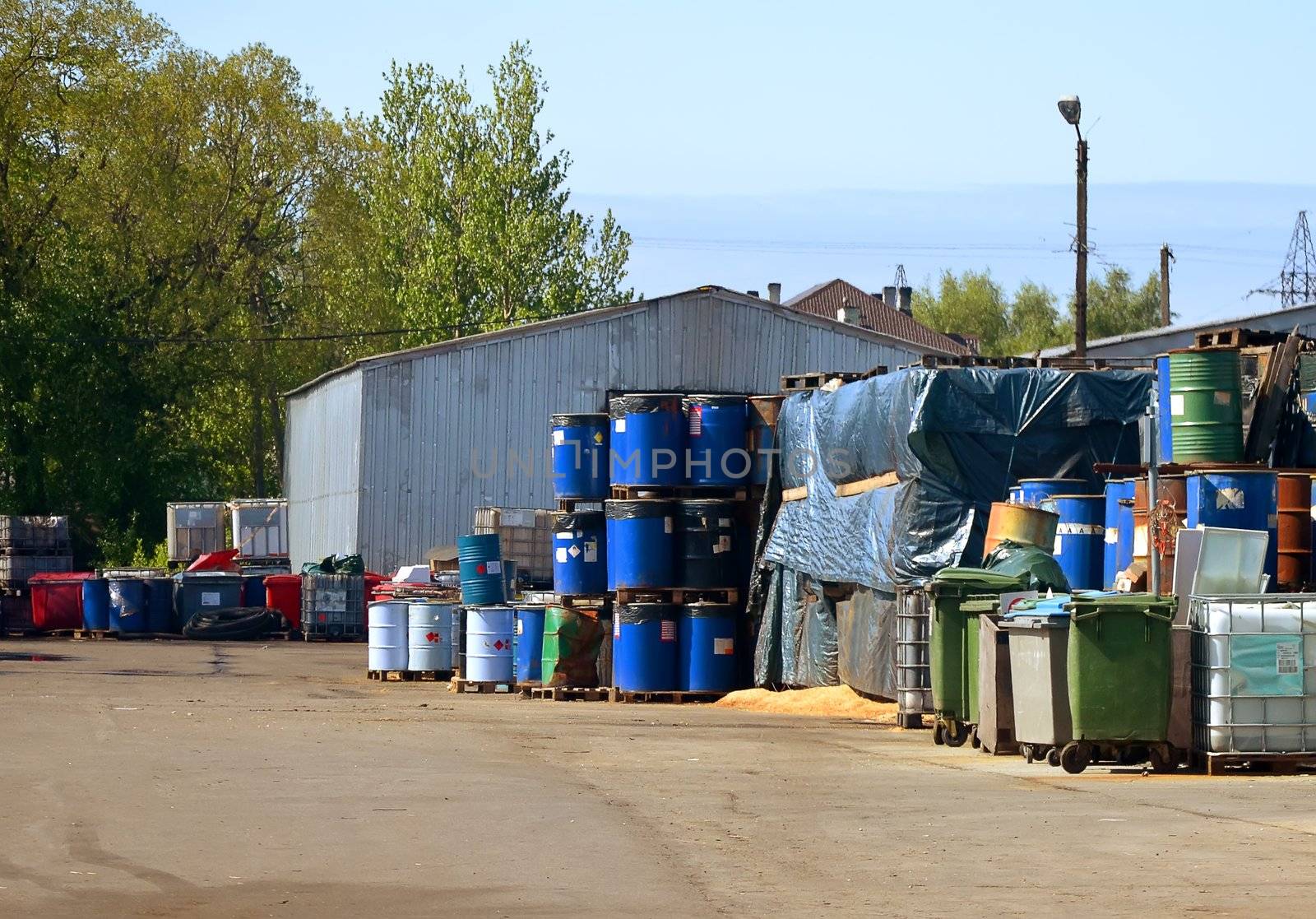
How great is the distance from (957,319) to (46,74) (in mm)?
55546

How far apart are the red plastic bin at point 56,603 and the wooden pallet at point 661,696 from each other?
18.1 m

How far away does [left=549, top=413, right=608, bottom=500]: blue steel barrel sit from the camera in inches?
912

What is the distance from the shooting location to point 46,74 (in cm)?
5222

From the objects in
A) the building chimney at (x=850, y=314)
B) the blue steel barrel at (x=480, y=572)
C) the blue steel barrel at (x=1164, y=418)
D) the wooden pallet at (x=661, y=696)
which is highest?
the building chimney at (x=850, y=314)

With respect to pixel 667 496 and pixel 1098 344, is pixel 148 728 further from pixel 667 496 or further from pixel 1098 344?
pixel 1098 344

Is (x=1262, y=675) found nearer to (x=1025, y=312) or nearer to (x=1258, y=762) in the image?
(x=1258, y=762)

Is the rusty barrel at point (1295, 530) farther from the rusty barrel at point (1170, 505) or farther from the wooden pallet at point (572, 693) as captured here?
the wooden pallet at point (572, 693)

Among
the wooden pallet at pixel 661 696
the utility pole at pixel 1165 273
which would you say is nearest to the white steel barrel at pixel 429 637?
the wooden pallet at pixel 661 696

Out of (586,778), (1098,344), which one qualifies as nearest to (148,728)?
(586,778)

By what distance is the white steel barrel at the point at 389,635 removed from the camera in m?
25.2

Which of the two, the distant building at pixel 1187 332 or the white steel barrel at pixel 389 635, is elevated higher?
the distant building at pixel 1187 332

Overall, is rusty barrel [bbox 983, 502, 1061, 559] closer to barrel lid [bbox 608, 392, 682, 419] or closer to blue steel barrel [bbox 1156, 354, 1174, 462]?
blue steel barrel [bbox 1156, 354, 1174, 462]

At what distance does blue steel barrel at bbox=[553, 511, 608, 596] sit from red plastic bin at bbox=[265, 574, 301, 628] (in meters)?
15.0

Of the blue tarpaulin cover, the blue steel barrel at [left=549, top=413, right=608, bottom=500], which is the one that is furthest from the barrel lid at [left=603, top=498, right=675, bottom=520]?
the blue tarpaulin cover
